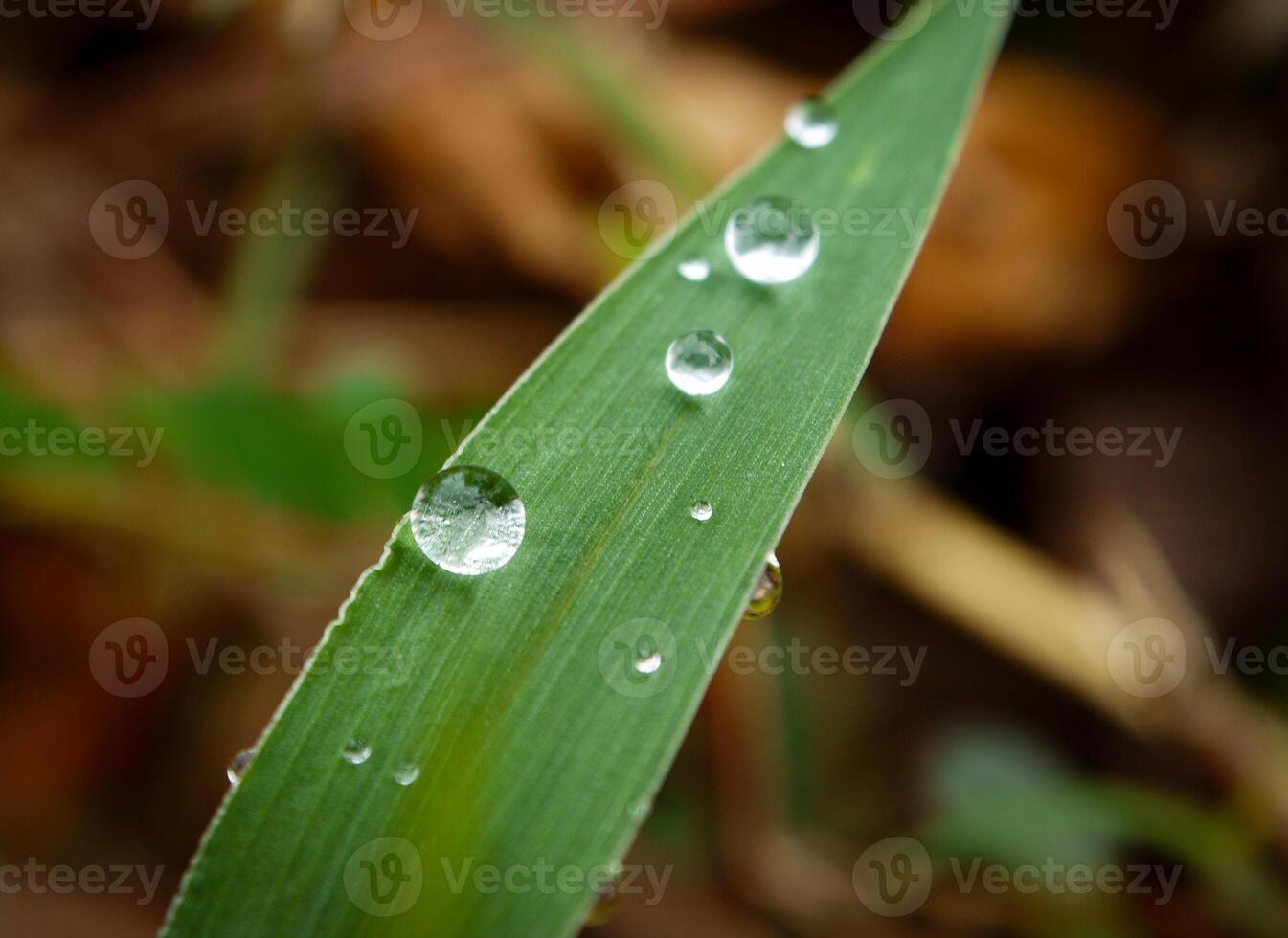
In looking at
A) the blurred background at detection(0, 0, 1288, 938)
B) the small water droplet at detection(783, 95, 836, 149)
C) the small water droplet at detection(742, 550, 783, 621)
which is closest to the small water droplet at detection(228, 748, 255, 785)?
the small water droplet at detection(742, 550, 783, 621)

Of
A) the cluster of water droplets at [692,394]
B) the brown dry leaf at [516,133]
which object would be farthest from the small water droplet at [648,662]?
the brown dry leaf at [516,133]

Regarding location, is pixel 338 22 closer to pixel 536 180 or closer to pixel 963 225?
pixel 536 180

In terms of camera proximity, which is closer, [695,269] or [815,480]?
[695,269]

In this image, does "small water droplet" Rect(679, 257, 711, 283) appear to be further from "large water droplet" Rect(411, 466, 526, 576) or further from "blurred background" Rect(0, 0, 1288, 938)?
"blurred background" Rect(0, 0, 1288, 938)

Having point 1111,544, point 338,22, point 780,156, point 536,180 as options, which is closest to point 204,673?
point 536,180

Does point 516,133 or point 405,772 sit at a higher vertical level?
point 516,133

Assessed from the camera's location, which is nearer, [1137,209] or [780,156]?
[780,156]

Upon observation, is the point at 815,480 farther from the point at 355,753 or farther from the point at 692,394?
the point at 355,753

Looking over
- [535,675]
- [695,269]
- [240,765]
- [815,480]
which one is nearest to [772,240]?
[695,269]
